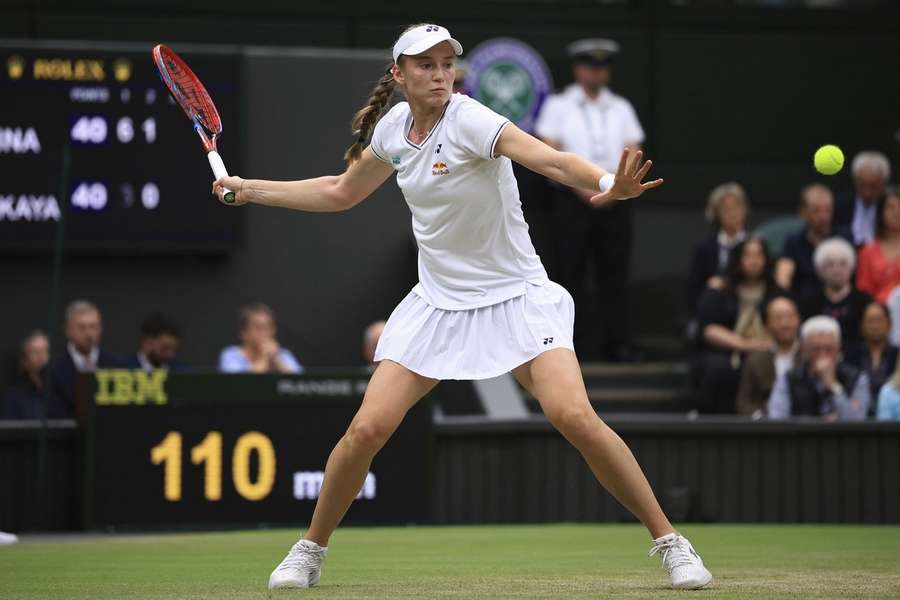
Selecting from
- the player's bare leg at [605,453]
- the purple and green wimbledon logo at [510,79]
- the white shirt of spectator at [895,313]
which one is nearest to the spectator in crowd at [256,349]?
Result: the purple and green wimbledon logo at [510,79]

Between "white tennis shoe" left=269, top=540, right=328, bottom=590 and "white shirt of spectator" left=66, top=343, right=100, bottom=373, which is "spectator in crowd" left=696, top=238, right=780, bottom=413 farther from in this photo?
"white tennis shoe" left=269, top=540, right=328, bottom=590

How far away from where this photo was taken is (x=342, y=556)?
26.9ft

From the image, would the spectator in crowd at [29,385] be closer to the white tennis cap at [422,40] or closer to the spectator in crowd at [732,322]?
the spectator in crowd at [732,322]

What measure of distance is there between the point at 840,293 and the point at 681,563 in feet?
20.1

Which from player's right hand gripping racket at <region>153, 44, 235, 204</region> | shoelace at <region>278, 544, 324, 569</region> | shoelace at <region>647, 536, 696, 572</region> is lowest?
shoelace at <region>278, 544, 324, 569</region>

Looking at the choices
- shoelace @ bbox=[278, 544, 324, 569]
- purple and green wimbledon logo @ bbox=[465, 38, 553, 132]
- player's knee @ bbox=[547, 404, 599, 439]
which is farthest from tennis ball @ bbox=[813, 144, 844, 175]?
purple and green wimbledon logo @ bbox=[465, 38, 553, 132]

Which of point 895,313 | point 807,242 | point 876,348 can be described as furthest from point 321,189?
point 807,242

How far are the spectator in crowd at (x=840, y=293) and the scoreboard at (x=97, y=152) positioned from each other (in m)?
4.44

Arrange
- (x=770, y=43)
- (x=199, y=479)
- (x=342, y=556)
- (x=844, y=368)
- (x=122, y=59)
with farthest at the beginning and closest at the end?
(x=770, y=43)
(x=122, y=59)
(x=844, y=368)
(x=199, y=479)
(x=342, y=556)

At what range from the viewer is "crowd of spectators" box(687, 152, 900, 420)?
11.3 m

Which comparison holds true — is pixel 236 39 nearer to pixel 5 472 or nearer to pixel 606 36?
pixel 606 36

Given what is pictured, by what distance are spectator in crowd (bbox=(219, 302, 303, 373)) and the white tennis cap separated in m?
5.49

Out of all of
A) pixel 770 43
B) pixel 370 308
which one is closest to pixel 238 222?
pixel 370 308

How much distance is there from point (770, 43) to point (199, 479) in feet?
27.2
